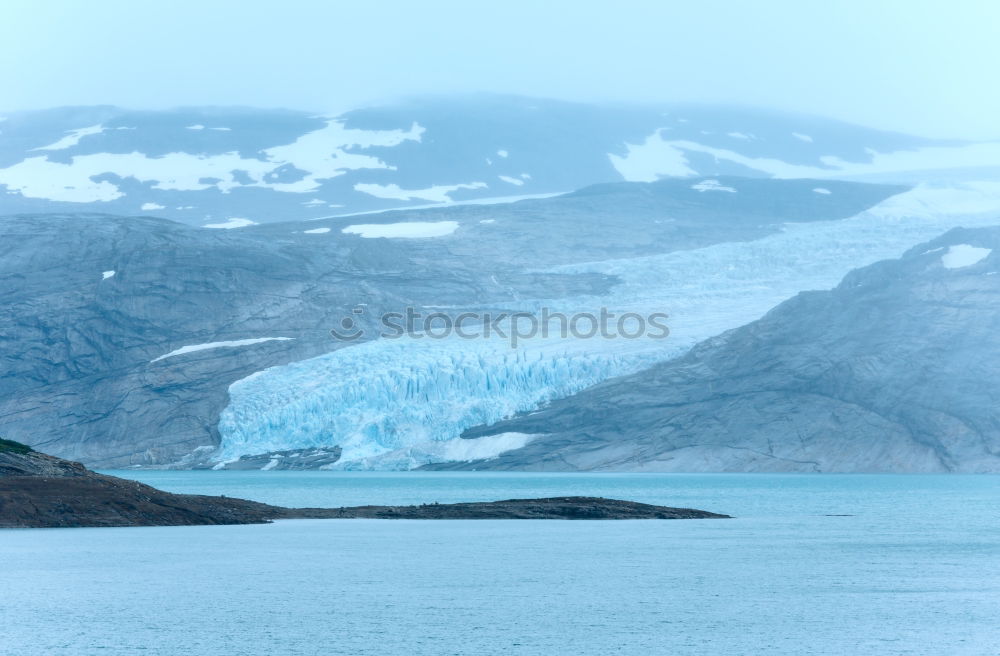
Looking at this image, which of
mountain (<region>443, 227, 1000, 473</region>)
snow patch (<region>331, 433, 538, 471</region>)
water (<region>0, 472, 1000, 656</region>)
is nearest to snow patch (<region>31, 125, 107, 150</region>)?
snow patch (<region>331, 433, 538, 471</region>)

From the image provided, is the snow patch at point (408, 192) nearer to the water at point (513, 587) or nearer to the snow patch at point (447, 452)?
the snow patch at point (447, 452)

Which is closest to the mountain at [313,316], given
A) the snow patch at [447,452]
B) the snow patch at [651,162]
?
the snow patch at [447,452]

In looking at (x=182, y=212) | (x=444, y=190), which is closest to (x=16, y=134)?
(x=182, y=212)

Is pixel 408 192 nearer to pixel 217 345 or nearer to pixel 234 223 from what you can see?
pixel 234 223

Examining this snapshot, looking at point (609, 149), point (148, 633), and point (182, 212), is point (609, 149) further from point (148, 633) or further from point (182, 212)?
point (148, 633)

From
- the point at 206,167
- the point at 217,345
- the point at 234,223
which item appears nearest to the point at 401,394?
the point at 217,345
